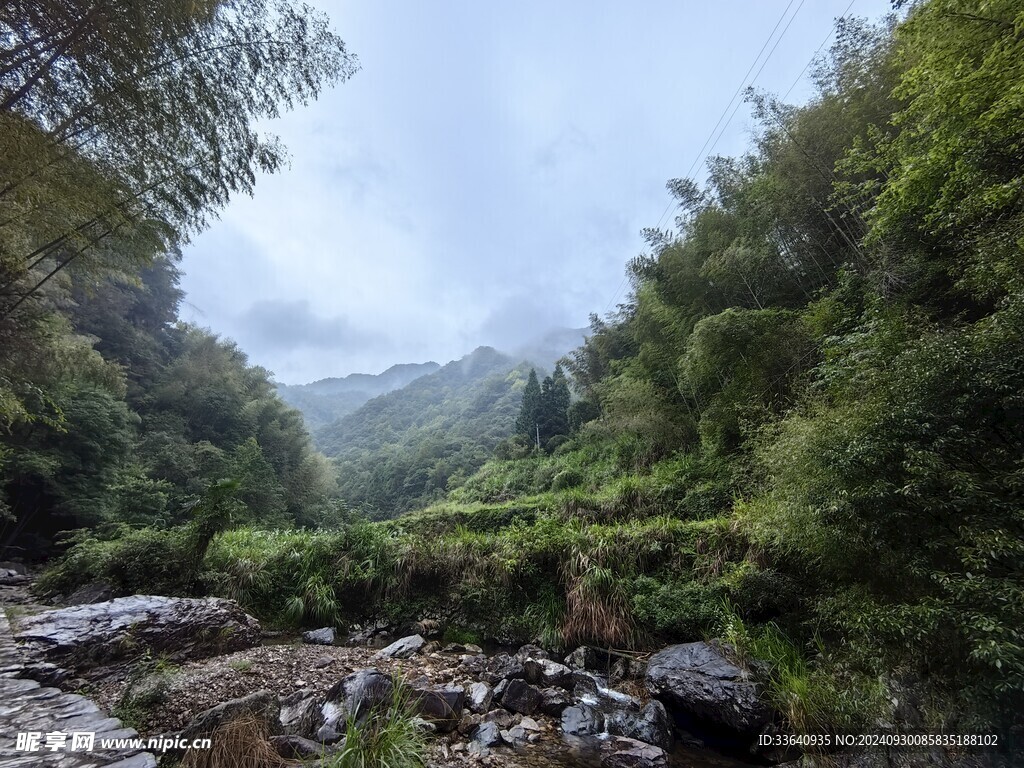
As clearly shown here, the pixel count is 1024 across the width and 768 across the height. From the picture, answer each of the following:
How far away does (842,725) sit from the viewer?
2742 mm

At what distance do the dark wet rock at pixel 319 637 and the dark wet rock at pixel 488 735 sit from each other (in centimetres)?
329

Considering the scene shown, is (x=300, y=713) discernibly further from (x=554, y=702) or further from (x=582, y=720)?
(x=582, y=720)

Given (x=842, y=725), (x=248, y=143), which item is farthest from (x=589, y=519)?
(x=248, y=143)

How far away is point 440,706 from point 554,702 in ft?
3.65

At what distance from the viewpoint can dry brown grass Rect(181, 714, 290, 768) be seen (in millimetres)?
2270

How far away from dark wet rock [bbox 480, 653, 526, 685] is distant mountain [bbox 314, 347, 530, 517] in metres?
22.7

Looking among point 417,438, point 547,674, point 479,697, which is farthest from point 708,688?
point 417,438

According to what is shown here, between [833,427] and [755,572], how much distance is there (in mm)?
2217

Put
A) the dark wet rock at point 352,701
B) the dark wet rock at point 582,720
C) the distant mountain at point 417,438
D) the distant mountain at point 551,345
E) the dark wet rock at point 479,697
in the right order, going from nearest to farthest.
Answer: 1. the dark wet rock at point 352,701
2. the dark wet rock at point 582,720
3. the dark wet rock at point 479,697
4. the distant mountain at point 417,438
5. the distant mountain at point 551,345

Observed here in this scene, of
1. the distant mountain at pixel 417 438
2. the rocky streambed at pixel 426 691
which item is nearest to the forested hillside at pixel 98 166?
the rocky streambed at pixel 426 691

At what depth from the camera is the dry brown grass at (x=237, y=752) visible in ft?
7.45

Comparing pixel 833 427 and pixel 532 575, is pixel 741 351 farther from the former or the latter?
pixel 532 575

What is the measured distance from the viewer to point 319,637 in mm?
5383

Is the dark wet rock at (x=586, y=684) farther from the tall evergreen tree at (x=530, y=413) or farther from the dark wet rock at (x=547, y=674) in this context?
the tall evergreen tree at (x=530, y=413)
